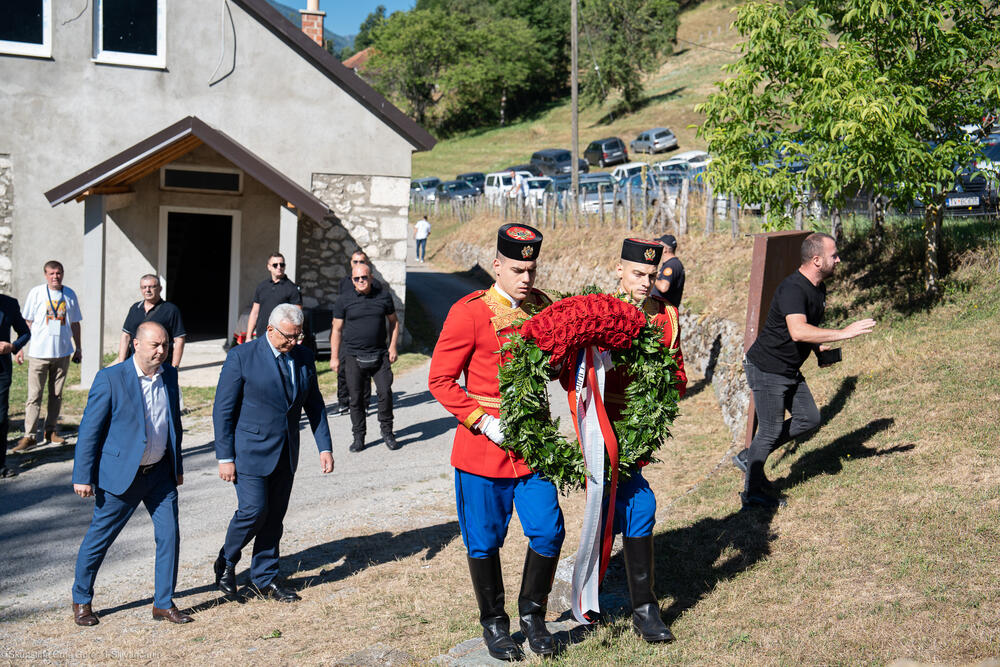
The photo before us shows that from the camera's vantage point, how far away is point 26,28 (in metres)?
15.5

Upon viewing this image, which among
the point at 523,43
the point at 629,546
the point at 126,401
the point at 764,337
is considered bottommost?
the point at 629,546

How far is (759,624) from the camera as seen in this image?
16.0 feet

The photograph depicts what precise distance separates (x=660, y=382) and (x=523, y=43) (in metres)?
68.4

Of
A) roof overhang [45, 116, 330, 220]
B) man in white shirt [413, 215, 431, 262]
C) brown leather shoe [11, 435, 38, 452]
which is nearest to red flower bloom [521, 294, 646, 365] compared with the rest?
brown leather shoe [11, 435, 38, 452]

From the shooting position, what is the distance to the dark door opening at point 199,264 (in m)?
21.1

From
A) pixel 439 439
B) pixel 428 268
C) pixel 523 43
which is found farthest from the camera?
pixel 523 43

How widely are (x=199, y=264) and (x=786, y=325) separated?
59.9ft

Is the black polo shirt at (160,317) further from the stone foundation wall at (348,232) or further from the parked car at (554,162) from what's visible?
the parked car at (554,162)

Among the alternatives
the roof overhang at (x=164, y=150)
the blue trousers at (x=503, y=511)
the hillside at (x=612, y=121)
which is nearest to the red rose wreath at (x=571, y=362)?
the blue trousers at (x=503, y=511)

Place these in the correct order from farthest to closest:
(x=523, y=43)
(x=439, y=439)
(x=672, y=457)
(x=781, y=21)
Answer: (x=523, y=43) < (x=439, y=439) < (x=781, y=21) < (x=672, y=457)

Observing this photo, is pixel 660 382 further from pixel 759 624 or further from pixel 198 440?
pixel 198 440

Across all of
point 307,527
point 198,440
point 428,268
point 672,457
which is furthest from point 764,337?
point 428,268

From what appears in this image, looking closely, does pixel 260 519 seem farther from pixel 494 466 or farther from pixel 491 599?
pixel 494 466

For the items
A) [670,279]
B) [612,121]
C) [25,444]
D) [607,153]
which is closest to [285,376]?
[670,279]
